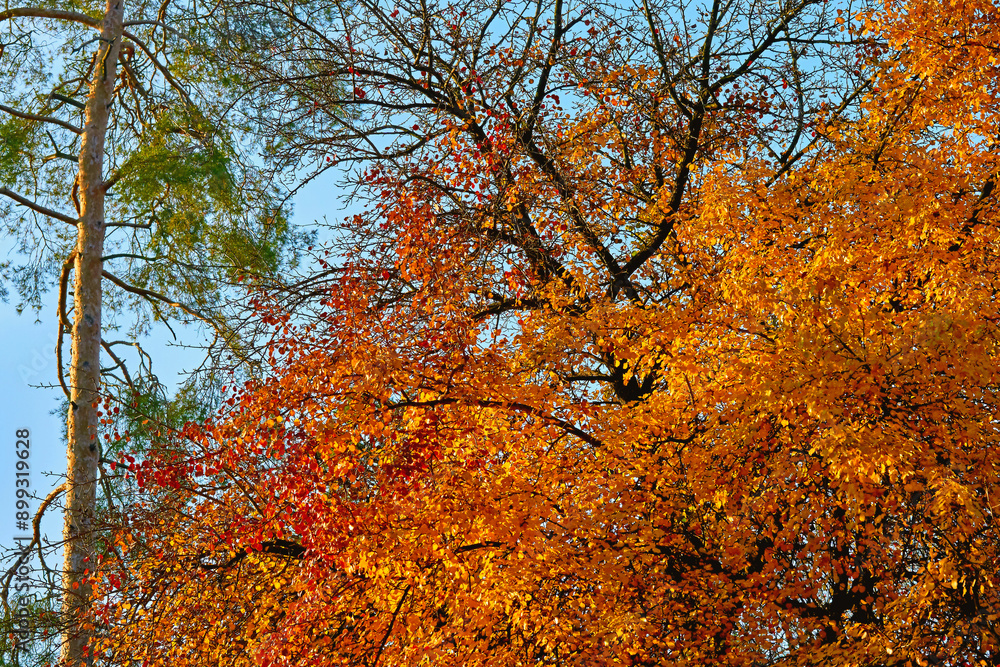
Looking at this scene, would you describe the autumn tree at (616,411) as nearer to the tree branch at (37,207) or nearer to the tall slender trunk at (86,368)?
the tall slender trunk at (86,368)

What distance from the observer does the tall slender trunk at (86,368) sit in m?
9.03

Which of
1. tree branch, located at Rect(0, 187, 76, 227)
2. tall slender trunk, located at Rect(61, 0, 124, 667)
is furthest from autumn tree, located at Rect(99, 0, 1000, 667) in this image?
tree branch, located at Rect(0, 187, 76, 227)

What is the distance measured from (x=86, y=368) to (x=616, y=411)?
671 centimetres

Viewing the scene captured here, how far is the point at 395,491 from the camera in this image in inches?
297

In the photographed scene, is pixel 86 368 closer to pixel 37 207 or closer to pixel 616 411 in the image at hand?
pixel 37 207

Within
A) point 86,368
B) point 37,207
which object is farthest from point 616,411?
point 37,207

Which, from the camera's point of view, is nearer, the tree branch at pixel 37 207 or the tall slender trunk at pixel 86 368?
the tall slender trunk at pixel 86 368

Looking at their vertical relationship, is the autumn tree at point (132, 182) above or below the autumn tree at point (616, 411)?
above

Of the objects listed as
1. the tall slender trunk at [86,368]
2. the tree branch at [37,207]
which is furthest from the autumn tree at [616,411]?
the tree branch at [37,207]

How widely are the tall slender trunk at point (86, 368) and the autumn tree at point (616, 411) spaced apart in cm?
47

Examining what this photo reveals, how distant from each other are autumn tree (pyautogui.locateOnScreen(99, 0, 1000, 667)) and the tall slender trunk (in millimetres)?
466

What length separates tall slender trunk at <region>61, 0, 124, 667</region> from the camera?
903 centimetres

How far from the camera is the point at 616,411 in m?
8.94

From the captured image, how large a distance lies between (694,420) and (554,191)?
386 centimetres
